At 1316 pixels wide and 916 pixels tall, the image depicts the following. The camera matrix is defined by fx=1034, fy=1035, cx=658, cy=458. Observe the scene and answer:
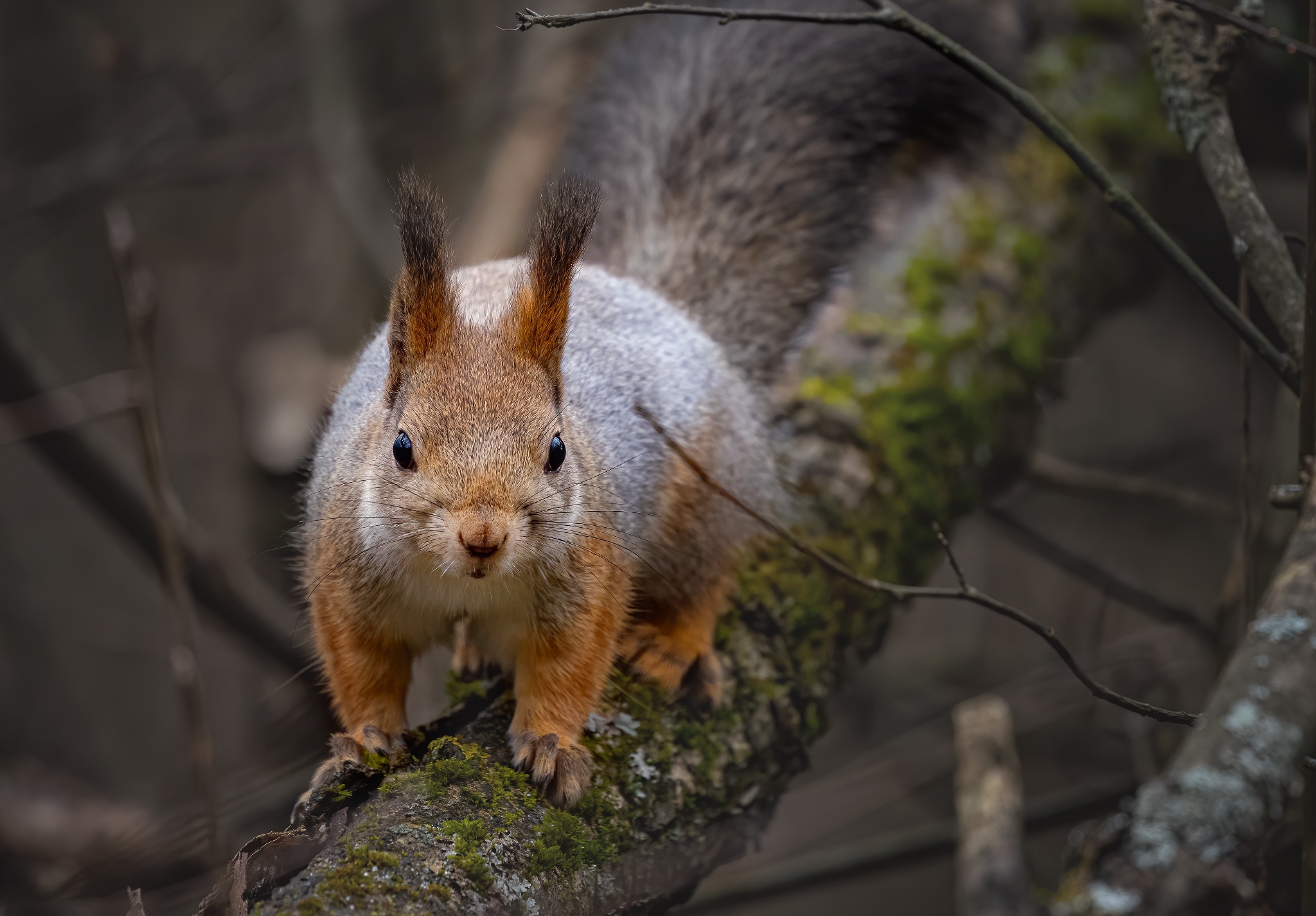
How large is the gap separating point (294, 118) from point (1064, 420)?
4.90m

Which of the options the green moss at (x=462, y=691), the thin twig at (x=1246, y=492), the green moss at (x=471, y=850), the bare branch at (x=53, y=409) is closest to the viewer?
the green moss at (x=471, y=850)

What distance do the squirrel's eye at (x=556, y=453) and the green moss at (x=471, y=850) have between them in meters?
0.61

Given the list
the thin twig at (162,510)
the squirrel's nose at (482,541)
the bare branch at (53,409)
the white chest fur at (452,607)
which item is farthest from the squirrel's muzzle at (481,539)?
the bare branch at (53,409)

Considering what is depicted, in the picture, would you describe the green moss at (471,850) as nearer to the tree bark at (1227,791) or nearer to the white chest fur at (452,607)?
the white chest fur at (452,607)

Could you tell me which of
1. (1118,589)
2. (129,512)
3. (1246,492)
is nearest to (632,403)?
(1246,492)

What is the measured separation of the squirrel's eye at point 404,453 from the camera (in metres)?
1.80

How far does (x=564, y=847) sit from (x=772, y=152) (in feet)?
6.80

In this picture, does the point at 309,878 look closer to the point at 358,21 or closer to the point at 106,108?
the point at 358,21

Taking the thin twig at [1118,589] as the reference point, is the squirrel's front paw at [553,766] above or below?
above

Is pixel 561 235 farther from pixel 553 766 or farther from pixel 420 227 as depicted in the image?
pixel 553 766

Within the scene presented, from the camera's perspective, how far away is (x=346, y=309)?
5.55 m

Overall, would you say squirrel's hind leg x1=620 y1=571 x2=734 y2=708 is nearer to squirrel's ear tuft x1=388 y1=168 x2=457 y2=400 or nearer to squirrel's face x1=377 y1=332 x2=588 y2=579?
squirrel's face x1=377 y1=332 x2=588 y2=579

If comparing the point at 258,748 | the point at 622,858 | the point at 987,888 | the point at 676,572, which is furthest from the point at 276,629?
the point at 987,888

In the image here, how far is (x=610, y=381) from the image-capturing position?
7.76 feet
